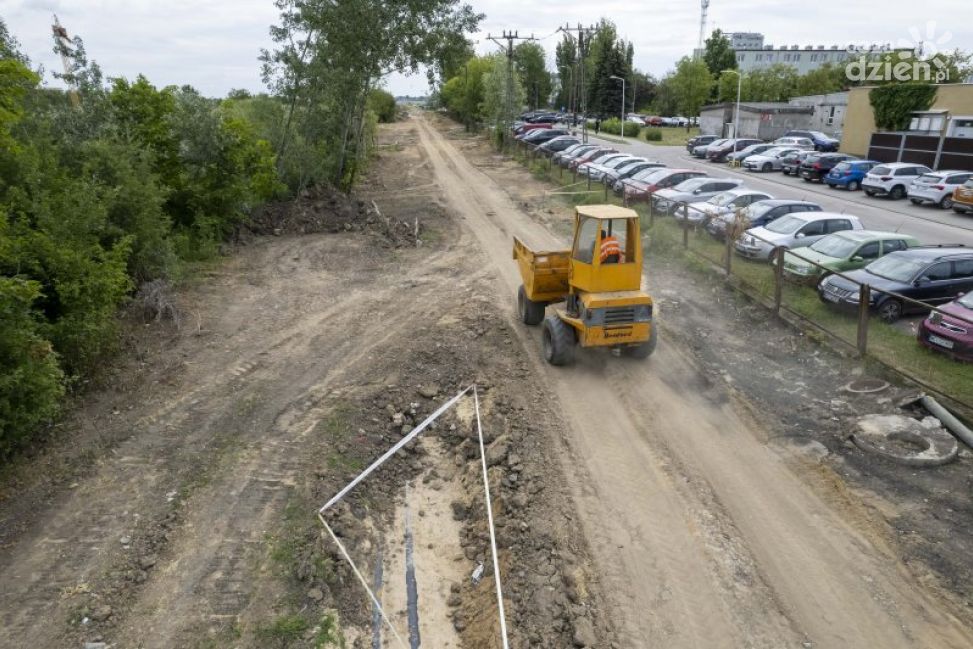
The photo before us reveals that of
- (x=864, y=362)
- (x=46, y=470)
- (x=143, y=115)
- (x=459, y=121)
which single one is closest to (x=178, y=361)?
(x=46, y=470)

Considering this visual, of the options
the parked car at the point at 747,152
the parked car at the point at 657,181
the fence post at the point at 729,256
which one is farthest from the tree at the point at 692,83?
the fence post at the point at 729,256

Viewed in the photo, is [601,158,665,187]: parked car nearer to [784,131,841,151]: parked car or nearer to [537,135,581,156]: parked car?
[537,135,581,156]: parked car

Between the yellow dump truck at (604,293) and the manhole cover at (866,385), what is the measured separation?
3.05 metres

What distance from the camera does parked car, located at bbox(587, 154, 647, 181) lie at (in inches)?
1170

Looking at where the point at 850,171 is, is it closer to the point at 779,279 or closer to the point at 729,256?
the point at 729,256

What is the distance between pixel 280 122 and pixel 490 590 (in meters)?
21.0

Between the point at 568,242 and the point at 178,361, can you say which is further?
the point at 568,242

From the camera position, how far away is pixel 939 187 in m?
25.0

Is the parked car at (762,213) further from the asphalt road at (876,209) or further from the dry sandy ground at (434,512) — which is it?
the dry sandy ground at (434,512)

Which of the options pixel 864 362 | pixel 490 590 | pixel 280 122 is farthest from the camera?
pixel 280 122

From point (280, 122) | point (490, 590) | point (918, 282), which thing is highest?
point (280, 122)

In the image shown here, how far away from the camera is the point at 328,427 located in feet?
30.3

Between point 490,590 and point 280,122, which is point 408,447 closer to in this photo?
point 490,590

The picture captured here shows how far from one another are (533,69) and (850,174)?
6145cm
